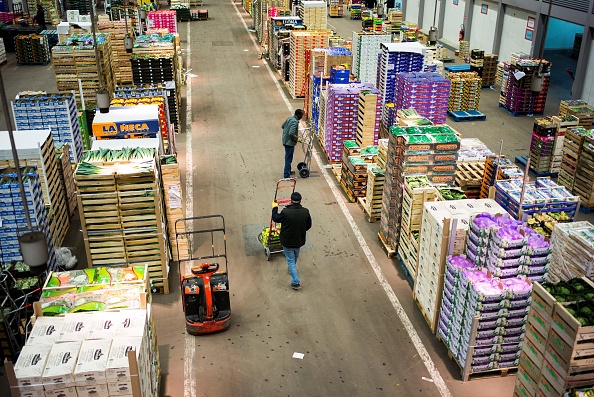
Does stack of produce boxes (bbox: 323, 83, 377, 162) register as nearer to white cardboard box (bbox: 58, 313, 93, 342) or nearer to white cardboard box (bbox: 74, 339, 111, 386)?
white cardboard box (bbox: 58, 313, 93, 342)

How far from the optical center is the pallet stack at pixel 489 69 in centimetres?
2561

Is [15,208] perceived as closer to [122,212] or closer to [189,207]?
[122,212]

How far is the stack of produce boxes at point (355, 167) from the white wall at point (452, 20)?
72.3 feet

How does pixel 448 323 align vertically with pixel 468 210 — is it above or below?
below

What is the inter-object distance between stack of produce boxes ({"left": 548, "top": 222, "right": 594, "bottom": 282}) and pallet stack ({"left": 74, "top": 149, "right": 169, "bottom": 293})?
6667mm

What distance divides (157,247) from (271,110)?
40.7ft

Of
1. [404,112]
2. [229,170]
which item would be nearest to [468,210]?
[404,112]

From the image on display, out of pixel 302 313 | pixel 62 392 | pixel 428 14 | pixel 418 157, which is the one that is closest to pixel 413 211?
pixel 418 157

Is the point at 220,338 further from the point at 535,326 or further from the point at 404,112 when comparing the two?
the point at 404,112

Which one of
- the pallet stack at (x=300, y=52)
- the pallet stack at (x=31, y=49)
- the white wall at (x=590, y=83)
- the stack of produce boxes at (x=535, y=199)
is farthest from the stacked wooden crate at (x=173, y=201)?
the pallet stack at (x=31, y=49)

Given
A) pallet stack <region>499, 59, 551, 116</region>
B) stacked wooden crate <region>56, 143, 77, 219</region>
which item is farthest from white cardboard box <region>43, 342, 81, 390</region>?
pallet stack <region>499, 59, 551, 116</region>

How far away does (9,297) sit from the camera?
8.81 meters

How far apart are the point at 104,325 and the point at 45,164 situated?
595 cm

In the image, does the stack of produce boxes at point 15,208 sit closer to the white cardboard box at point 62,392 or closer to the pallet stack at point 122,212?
the pallet stack at point 122,212
